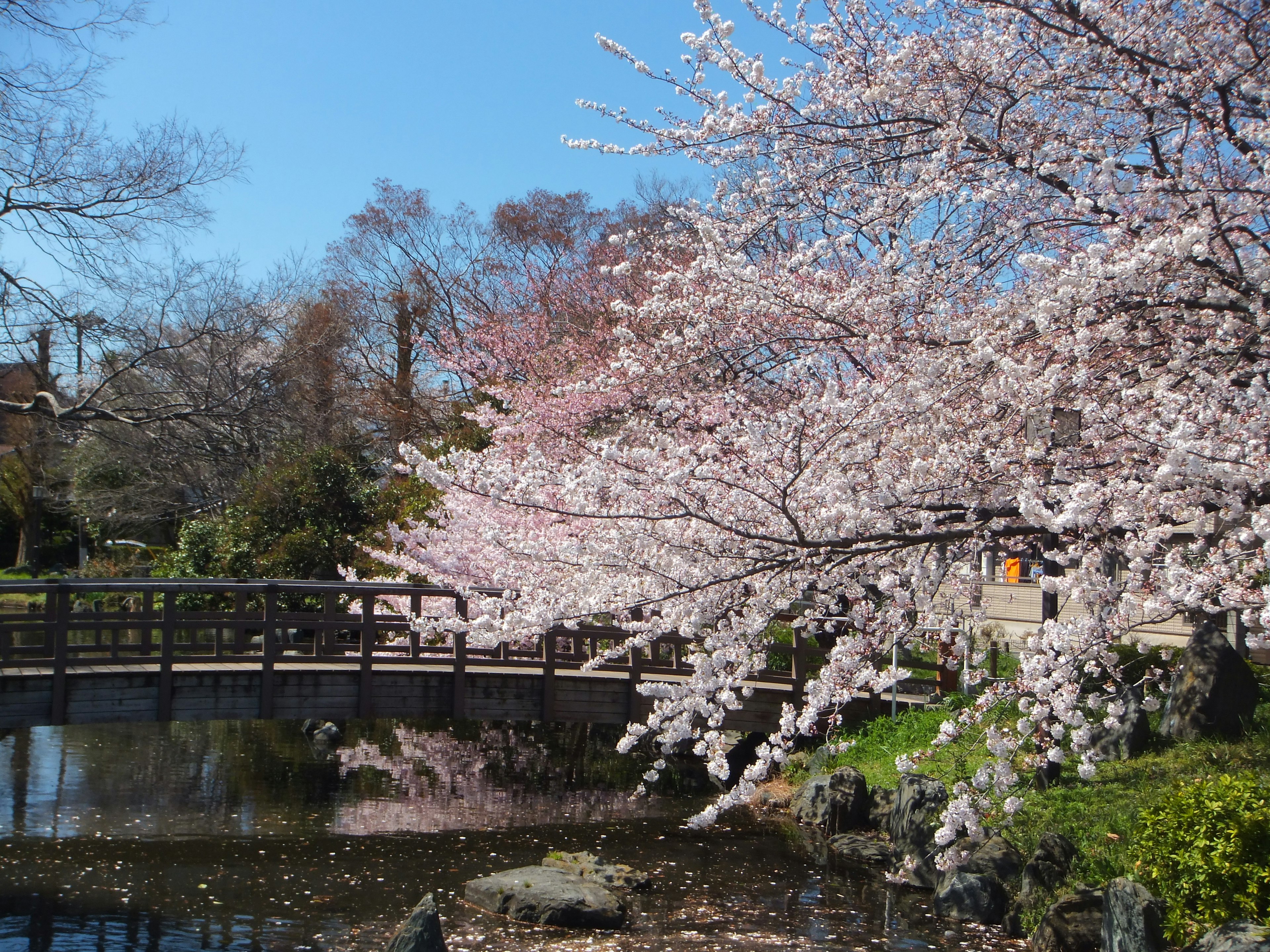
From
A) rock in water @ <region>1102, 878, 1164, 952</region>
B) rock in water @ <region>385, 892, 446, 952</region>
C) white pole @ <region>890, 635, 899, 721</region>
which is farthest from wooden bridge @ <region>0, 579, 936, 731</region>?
rock in water @ <region>1102, 878, 1164, 952</region>

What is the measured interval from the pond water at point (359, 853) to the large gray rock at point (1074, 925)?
1.57 ft

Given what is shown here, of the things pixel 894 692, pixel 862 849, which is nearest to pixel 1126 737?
pixel 862 849

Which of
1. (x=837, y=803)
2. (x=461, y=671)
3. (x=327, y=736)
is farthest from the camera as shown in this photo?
(x=327, y=736)

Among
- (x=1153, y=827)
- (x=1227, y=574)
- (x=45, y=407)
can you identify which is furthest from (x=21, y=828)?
(x=1227, y=574)

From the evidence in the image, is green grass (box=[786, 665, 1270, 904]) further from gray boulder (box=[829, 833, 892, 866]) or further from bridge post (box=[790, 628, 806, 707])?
bridge post (box=[790, 628, 806, 707])

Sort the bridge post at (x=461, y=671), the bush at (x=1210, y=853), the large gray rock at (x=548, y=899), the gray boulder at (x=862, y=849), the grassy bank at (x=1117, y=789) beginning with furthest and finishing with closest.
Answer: the bridge post at (x=461, y=671) → the gray boulder at (x=862, y=849) → the large gray rock at (x=548, y=899) → the grassy bank at (x=1117, y=789) → the bush at (x=1210, y=853)

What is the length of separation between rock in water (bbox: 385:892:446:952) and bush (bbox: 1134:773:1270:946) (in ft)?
15.2

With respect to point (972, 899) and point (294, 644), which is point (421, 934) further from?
point (294, 644)

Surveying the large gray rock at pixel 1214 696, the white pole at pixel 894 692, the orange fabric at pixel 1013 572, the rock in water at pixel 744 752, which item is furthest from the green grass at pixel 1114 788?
the rock in water at pixel 744 752

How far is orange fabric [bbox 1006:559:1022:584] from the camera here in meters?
10.7

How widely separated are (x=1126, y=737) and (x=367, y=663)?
288 inches

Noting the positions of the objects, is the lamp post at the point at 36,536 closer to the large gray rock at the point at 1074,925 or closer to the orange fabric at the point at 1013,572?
the orange fabric at the point at 1013,572

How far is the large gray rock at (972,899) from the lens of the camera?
7727 millimetres

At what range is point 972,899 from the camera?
782cm
